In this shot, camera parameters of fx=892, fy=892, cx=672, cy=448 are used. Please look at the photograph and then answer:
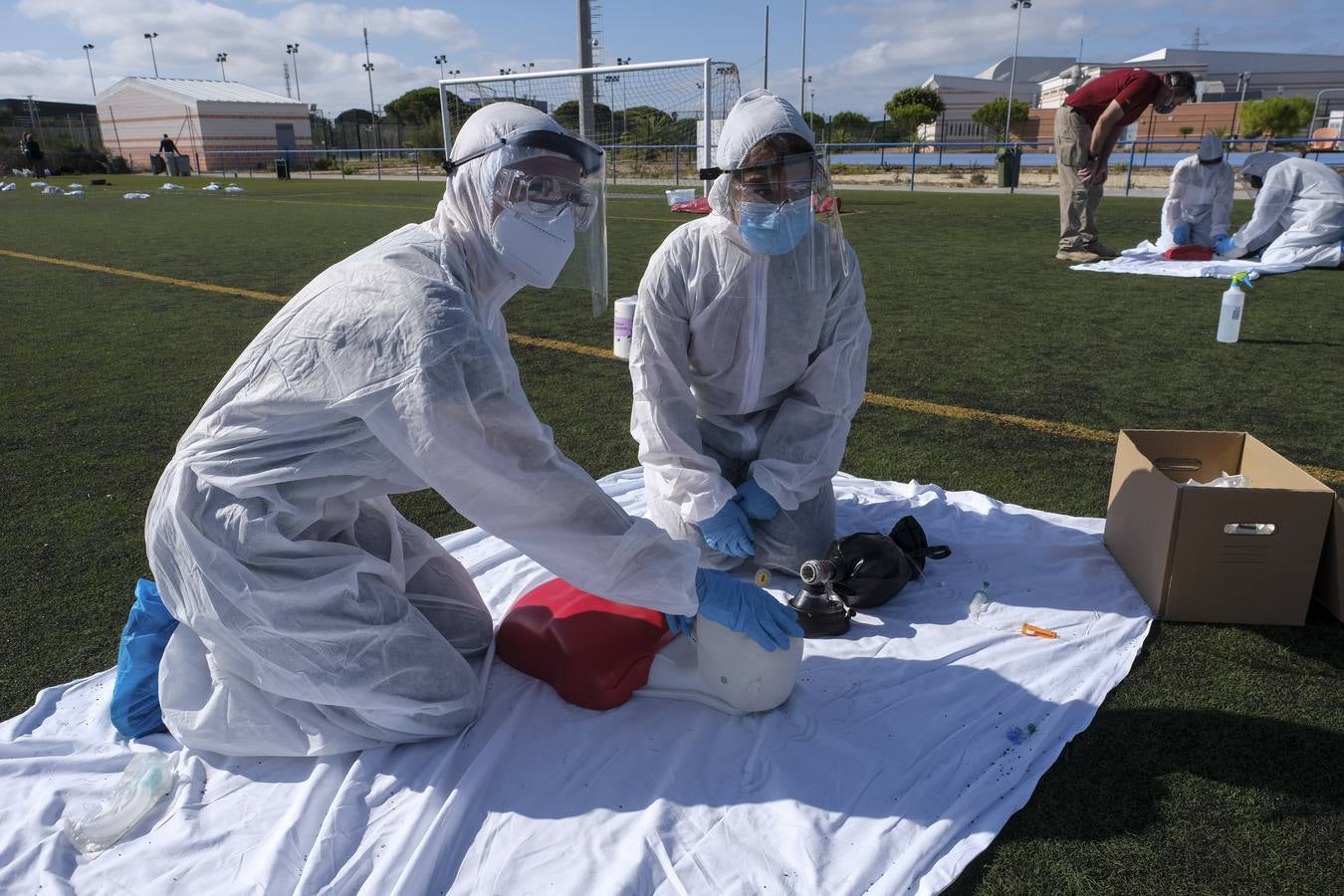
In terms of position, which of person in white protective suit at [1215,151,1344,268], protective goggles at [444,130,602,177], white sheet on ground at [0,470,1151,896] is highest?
protective goggles at [444,130,602,177]

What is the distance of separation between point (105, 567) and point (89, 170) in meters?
41.3

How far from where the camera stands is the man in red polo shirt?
7879mm

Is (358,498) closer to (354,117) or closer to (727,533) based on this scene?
(727,533)

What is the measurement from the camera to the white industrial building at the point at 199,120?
45.4 meters

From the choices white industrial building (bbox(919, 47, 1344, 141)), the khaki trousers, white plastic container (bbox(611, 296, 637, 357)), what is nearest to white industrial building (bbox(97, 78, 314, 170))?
white industrial building (bbox(919, 47, 1344, 141))

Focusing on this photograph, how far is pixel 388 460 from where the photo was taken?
6.11 ft

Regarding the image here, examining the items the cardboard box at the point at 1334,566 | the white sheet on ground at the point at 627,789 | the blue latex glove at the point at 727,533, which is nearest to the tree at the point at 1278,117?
the cardboard box at the point at 1334,566

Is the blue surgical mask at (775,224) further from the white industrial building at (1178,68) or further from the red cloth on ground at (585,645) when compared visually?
the white industrial building at (1178,68)

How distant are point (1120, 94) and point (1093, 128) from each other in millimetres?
398

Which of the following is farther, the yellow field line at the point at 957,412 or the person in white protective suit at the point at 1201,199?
the person in white protective suit at the point at 1201,199

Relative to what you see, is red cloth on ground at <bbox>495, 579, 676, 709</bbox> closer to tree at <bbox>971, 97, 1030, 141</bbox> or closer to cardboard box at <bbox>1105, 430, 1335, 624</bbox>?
cardboard box at <bbox>1105, 430, 1335, 624</bbox>

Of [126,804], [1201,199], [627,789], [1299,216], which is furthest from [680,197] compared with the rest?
[126,804]

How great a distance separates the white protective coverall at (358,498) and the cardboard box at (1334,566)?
185 centimetres

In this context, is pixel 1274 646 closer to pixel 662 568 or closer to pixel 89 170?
pixel 662 568
